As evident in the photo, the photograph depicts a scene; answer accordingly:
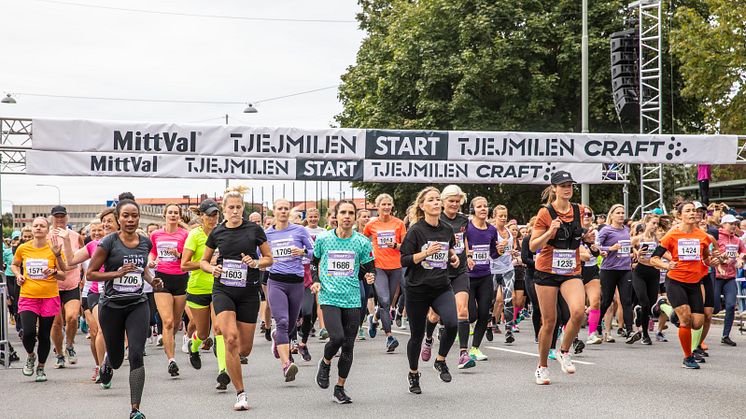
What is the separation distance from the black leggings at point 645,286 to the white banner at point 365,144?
10.1 feet

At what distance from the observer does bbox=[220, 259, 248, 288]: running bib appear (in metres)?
9.21

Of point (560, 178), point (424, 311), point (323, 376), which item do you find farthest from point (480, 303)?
point (323, 376)

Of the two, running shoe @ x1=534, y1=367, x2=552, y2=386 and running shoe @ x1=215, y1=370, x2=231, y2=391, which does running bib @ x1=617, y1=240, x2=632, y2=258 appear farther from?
running shoe @ x1=215, y1=370, x2=231, y2=391

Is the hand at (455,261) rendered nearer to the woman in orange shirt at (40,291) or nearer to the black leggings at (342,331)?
the black leggings at (342,331)

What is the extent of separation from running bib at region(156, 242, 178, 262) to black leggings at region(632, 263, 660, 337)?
22.1ft

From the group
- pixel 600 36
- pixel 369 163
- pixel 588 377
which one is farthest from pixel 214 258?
pixel 600 36

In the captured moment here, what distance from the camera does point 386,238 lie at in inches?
593

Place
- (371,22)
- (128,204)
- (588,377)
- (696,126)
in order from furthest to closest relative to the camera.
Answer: (371,22), (696,126), (588,377), (128,204)

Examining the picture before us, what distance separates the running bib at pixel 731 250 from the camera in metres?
15.0

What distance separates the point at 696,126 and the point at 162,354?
28.6 metres

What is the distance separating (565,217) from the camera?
33.7ft

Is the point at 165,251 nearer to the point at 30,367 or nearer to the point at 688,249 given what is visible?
the point at 30,367

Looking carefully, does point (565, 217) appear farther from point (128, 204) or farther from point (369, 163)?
point (369, 163)

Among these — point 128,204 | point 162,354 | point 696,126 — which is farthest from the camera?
point 696,126
